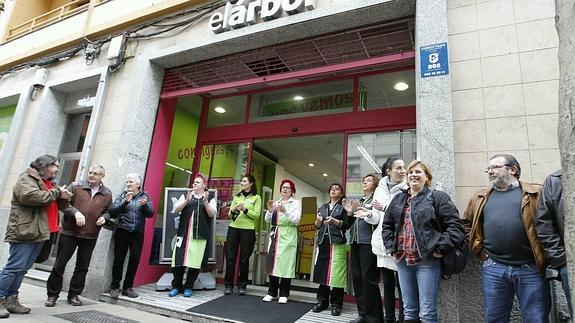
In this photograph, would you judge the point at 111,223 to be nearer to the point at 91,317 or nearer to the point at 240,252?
the point at 91,317

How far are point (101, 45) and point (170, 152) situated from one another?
2528mm

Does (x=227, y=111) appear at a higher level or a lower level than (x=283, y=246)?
higher

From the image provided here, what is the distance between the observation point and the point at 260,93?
21.3 feet

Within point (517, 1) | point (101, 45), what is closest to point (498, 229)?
point (517, 1)

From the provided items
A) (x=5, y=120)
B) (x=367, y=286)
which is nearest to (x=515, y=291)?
(x=367, y=286)

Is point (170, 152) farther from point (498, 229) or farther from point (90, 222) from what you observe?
point (498, 229)

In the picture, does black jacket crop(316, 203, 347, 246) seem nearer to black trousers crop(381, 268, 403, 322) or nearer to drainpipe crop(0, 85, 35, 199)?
black trousers crop(381, 268, 403, 322)

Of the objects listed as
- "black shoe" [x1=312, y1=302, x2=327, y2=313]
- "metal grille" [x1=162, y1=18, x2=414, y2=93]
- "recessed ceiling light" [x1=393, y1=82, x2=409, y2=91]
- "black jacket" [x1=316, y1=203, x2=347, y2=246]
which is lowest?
"black shoe" [x1=312, y1=302, x2=327, y2=313]

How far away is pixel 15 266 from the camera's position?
12.0 feet

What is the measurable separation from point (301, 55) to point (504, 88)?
2831mm

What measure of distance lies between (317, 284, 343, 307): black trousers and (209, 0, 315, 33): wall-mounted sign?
3.75 m

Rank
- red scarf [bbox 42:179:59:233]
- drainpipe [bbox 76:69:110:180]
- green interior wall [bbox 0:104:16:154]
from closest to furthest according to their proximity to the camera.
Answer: red scarf [bbox 42:179:59:233], drainpipe [bbox 76:69:110:180], green interior wall [bbox 0:104:16:154]

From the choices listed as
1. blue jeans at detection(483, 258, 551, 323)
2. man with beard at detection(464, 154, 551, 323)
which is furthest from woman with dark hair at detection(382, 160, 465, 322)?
blue jeans at detection(483, 258, 551, 323)

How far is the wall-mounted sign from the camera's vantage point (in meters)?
4.93
